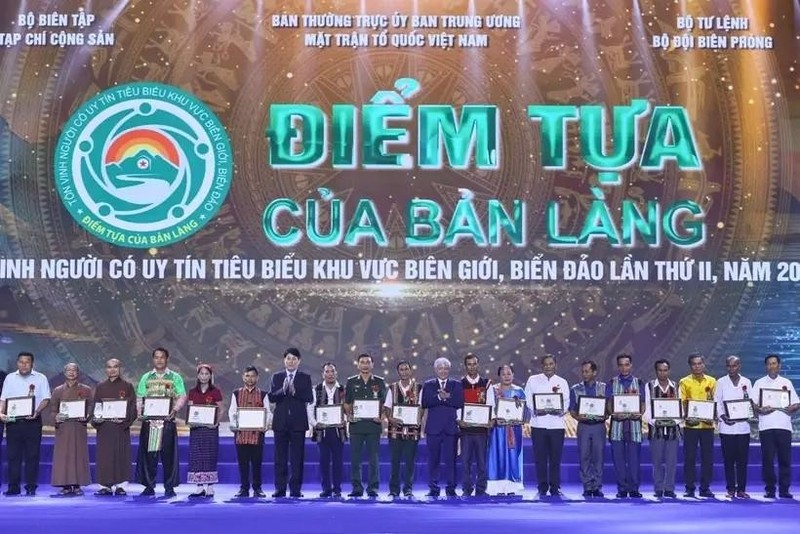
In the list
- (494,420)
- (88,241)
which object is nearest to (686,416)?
(494,420)

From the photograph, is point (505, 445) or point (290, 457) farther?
point (505, 445)

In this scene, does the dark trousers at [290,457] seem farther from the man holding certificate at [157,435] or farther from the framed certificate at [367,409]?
the man holding certificate at [157,435]

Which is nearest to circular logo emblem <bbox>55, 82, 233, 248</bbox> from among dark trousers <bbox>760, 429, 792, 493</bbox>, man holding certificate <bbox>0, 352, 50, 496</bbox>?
man holding certificate <bbox>0, 352, 50, 496</bbox>

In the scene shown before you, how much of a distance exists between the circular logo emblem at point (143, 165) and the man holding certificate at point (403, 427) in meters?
2.51

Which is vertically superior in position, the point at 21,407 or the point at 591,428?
the point at 21,407

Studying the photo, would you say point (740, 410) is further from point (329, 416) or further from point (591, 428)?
point (329, 416)

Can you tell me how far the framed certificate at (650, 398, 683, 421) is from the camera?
7977mm

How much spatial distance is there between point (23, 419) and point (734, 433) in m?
5.23

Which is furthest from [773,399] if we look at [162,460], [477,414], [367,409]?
[162,460]

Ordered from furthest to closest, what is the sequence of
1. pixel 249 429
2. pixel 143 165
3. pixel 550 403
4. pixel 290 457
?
1. pixel 143 165
2. pixel 550 403
3. pixel 290 457
4. pixel 249 429

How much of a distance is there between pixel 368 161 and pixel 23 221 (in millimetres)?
2997

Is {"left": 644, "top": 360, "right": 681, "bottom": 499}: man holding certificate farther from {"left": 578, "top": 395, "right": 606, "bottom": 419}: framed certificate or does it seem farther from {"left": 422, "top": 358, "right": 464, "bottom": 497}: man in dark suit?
{"left": 422, "top": 358, "right": 464, "bottom": 497}: man in dark suit

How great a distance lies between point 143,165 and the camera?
9.47 meters

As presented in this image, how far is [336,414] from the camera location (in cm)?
793
